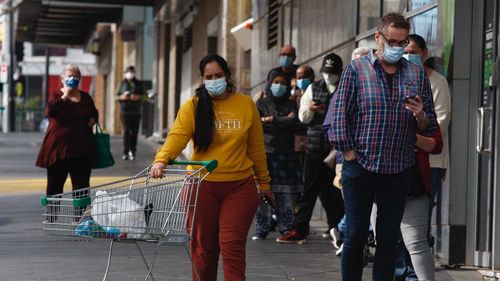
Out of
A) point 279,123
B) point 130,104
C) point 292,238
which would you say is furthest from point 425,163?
point 130,104

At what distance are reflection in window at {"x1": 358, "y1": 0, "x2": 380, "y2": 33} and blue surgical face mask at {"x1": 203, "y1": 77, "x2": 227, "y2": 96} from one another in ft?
17.3

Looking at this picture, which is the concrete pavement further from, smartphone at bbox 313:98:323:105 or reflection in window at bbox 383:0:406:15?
reflection in window at bbox 383:0:406:15

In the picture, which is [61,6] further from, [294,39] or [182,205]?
[182,205]

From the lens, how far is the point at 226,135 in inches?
284

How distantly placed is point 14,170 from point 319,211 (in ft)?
28.2

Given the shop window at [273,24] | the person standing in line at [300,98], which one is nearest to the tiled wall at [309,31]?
the shop window at [273,24]

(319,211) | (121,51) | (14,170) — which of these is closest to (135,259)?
(319,211)

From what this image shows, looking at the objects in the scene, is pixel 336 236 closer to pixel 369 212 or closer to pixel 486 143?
pixel 486 143

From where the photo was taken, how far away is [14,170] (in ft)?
69.2

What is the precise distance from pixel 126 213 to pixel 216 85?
1.01m

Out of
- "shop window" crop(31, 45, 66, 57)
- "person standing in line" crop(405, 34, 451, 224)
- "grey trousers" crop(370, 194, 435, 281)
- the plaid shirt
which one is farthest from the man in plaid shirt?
"shop window" crop(31, 45, 66, 57)

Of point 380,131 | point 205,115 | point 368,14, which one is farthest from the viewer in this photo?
point 368,14

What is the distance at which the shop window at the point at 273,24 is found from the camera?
18.2 metres

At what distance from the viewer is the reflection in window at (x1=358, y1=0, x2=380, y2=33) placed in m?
12.3
